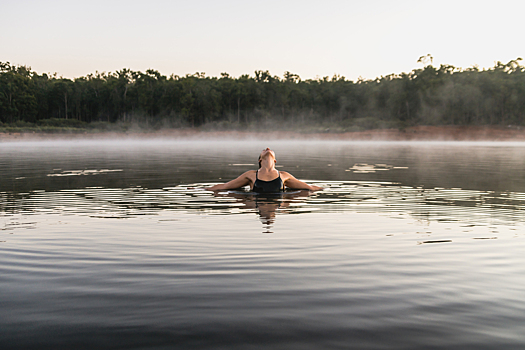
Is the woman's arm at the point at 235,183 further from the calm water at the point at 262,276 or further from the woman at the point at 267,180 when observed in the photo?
the calm water at the point at 262,276

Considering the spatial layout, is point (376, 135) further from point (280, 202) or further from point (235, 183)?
point (280, 202)

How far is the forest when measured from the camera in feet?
356

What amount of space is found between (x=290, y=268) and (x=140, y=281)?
5.26 feet

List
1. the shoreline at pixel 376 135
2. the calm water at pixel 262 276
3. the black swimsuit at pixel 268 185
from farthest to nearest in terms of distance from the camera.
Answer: the shoreline at pixel 376 135 < the black swimsuit at pixel 268 185 < the calm water at pixel 262 276

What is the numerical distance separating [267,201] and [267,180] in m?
1.42

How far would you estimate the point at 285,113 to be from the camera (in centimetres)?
13362

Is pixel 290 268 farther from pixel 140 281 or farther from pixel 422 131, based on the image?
pixel 422 131

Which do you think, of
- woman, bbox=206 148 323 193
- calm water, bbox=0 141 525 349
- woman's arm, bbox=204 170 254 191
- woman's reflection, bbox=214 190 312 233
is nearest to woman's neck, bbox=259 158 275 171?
woman, bbox=206 148 323 193

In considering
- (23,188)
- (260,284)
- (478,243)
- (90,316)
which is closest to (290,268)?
(260,284)

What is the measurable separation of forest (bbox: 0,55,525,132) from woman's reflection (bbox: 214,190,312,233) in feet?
305

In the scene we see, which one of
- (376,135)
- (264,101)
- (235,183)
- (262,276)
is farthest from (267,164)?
(264,101)

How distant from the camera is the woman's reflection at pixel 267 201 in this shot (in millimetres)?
8844

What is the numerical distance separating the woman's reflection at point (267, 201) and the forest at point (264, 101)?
305 ft

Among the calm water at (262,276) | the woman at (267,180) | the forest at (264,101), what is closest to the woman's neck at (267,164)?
the woman at (267,180)
